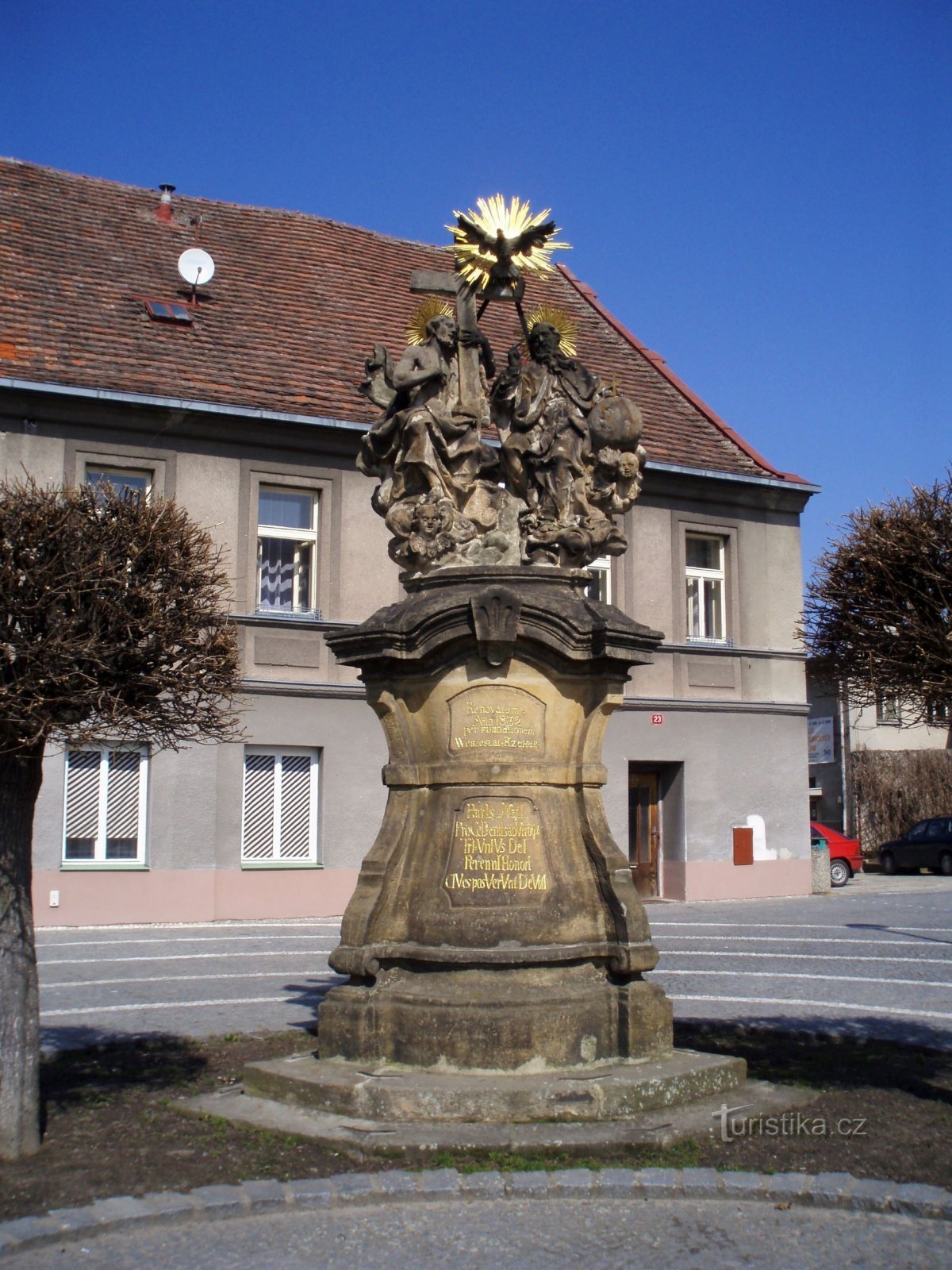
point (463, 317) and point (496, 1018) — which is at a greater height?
point (463, 317)

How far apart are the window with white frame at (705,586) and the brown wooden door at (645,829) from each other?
2551mm

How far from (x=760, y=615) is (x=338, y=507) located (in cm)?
757

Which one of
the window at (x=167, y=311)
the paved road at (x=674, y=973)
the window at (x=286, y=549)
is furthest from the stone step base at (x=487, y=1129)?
the window at (x=167, y=311)

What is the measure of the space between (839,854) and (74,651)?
975 inches

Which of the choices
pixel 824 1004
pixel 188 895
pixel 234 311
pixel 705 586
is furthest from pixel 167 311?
pixel 824 1004

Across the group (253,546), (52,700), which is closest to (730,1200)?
(52,700)

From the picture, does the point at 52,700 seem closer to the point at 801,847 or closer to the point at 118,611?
the point at 118,611

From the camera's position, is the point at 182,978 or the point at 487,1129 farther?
the point at 182,978

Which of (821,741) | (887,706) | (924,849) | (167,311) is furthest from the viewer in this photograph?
(821,741)

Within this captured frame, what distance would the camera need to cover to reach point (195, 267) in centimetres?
2066

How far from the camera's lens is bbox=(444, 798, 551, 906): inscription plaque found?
762 centimetres

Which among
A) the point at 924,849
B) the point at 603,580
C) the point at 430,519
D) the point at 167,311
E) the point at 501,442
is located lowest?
the point at 924,849

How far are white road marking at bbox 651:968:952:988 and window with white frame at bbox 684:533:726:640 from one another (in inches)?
398

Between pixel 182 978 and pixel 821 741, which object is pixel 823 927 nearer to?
pixel 182 978
